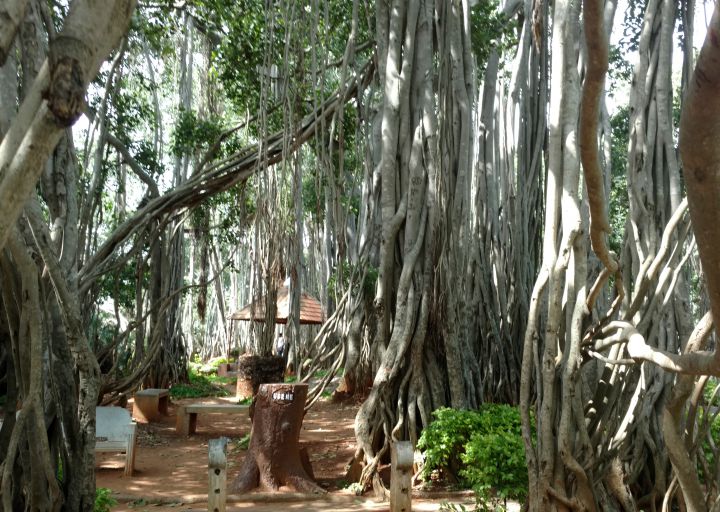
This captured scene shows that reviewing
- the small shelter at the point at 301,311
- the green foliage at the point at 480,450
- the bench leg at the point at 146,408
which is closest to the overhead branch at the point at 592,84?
the green foliage at the point at 480,450

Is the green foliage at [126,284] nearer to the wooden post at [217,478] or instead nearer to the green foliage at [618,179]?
the wooden post at [217,478]

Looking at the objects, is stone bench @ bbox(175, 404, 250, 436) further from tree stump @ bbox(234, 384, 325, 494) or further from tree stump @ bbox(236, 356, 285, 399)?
tree stump @ bbox(234, 384, 325, 494)

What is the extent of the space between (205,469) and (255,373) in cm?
382

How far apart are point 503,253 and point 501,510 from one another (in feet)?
13.1

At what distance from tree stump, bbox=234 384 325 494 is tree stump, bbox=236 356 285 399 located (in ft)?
14.0

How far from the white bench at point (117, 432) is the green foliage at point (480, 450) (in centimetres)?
252

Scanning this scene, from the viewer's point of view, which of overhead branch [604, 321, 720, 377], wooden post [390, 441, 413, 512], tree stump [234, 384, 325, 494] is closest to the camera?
overhead branch [604, 321, 720, 377]

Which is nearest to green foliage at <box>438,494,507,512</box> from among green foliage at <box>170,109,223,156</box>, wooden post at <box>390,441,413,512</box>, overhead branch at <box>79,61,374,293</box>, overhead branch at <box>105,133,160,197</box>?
wooden post at <box>390,441,413,512</box>

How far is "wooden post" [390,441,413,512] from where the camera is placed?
153 inches

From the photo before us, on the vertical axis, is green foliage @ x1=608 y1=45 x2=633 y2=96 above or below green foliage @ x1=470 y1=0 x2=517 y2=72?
above

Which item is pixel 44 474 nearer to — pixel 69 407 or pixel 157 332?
pixel 69 407

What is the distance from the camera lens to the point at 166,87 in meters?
16.5

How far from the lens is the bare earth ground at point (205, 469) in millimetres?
5051

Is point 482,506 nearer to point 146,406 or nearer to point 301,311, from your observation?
point 146,406
